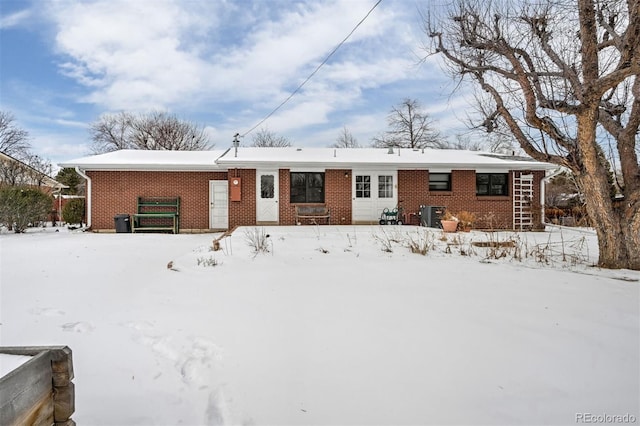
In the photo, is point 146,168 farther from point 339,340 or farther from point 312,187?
point 339,340

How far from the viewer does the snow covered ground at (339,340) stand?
6.60ft

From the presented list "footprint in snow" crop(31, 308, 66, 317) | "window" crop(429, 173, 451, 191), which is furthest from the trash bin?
"window" crop(429, 173, 451, 191)

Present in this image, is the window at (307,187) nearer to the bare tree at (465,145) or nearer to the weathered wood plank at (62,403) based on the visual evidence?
the weathered wood plank at (62,403)

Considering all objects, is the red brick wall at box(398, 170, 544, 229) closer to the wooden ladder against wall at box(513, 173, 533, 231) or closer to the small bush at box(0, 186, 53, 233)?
the wooden ladder against wall at box(513, 173, 533, 231)

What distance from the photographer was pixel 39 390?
1.31 meters

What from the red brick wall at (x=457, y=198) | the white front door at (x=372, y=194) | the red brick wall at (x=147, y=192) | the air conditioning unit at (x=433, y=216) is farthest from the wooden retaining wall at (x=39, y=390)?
the red brick wall at (x=457, y=198)

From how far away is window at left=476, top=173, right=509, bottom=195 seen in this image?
13.6 meters

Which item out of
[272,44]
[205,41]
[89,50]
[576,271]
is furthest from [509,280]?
[89,50]

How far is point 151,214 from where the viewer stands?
12.8 metres

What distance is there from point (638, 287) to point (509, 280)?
1492 mm

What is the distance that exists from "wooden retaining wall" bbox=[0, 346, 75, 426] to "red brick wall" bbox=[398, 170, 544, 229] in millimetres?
12598

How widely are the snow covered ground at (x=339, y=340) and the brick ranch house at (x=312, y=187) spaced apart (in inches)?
301

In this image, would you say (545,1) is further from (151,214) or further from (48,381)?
(151,214)

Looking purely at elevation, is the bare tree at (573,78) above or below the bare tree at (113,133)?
below
